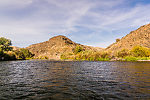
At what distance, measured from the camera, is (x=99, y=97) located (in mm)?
8750

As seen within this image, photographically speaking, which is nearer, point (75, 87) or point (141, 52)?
point (75, 87)

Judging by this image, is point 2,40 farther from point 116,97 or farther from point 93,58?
point 116,97

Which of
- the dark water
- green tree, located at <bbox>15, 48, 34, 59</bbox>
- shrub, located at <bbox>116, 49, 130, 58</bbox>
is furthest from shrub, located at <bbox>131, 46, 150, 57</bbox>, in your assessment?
green tree, located at <bbox>15, 48, 34, 59</bbox>

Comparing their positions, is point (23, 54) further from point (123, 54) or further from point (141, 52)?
point (141, 52)

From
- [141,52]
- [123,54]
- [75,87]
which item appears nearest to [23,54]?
[123,54]

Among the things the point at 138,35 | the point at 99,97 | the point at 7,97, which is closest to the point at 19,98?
the point at 7,97

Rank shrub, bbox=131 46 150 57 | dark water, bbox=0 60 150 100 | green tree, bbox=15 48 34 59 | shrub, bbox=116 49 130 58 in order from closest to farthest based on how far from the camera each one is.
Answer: dark water, bbox=0 60 150 100
shrub, bbox=131 46 150 57
shrub, bbox=116 49 130 58
green tree, bbox=15 48 34 59

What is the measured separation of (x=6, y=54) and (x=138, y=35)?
114 meters

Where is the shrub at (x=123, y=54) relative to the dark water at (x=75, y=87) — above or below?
above

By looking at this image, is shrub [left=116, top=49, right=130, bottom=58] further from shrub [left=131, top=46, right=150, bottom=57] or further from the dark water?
the dark water

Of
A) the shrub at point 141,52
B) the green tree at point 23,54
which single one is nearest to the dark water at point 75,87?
the shrub at point 141,52

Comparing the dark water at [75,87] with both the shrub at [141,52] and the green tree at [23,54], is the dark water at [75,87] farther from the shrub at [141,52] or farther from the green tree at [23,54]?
the green tree at [23,54]

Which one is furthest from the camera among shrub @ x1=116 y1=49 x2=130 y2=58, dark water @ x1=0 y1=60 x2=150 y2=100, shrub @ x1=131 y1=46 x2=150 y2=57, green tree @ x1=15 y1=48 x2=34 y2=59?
green tree @ x1=15 y1=48 x2=34 y2=59

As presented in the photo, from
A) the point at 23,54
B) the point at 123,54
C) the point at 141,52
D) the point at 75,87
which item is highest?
the point at 141,52
